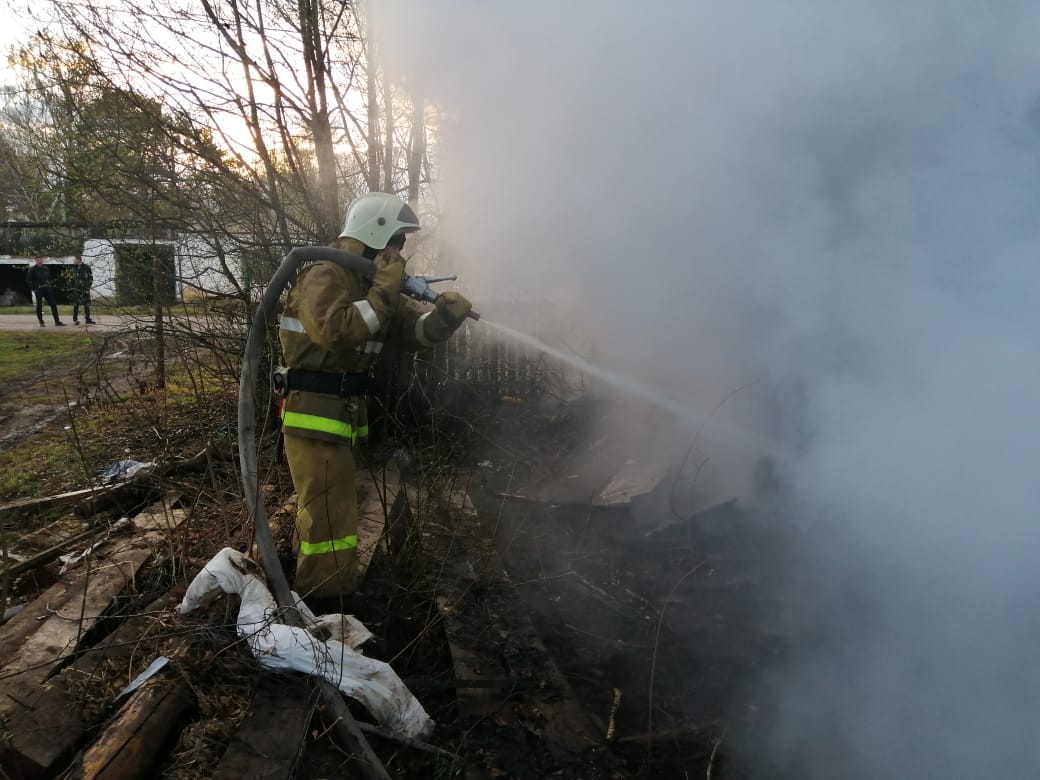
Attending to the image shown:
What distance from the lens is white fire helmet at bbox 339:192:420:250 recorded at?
3.02 m

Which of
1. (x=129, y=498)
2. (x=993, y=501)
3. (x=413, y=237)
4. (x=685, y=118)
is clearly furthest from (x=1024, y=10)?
(x=129, y=498)

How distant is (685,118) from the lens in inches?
151

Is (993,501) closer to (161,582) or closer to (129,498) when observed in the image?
(161,582)

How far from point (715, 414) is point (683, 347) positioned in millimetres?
635

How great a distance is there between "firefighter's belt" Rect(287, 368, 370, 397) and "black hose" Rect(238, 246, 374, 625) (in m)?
0.19

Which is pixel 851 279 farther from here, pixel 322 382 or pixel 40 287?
pixel 40 287

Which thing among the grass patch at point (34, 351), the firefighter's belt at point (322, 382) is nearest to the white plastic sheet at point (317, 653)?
the firefighter's belt at point (322, 382)

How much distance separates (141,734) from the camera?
1.96 metres

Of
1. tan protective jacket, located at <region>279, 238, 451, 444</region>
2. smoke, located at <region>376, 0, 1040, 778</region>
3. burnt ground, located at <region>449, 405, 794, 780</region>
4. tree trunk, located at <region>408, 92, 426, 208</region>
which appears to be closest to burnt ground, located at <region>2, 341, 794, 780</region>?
burnt ground, located at <region>449, 405, 794, 780</region>

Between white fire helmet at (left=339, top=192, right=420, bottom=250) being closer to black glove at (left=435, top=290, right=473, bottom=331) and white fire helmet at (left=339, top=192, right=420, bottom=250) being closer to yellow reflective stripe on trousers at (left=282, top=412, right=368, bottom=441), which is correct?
black glove at (left=435, top=290, right=473, bottom=331)

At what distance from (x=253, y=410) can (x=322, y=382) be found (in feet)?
1.02

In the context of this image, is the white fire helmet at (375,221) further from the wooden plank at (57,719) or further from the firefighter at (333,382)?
the wooden plank at (57,719)

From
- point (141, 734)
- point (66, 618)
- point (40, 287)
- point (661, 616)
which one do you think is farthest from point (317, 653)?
point (40, 287)

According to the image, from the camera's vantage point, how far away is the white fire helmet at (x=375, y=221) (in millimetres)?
3016
